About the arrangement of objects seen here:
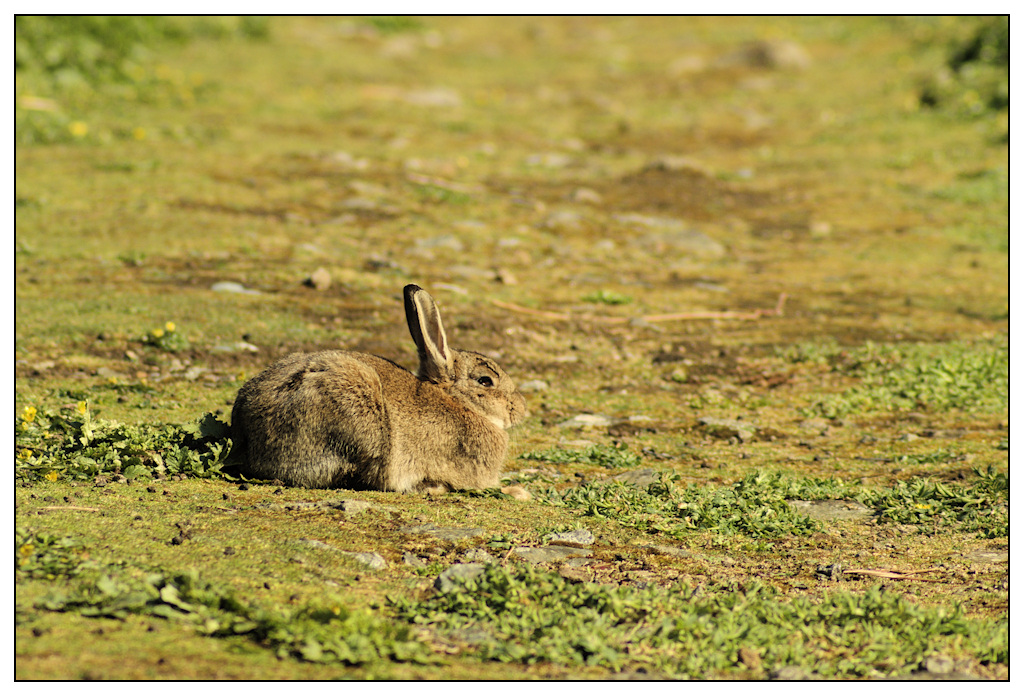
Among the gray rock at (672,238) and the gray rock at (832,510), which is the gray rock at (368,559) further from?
the gray rock at (672,238)

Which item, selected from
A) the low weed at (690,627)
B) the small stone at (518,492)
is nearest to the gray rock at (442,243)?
the small stone at (518,492)

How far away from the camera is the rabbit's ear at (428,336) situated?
22.8 feet

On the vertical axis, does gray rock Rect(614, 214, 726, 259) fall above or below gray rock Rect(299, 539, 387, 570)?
above

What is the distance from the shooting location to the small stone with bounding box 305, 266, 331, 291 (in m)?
12.0

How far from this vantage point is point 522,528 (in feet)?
20.2

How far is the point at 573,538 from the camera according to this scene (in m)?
6.06

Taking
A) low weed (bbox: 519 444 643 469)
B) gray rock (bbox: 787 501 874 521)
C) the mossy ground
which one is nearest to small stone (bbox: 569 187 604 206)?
the mossy ground

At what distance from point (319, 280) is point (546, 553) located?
697 centimetres

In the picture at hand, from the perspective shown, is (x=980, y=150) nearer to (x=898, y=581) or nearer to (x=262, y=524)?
(x=898, y=581)

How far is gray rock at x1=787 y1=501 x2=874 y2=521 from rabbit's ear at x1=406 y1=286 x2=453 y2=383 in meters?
2.52

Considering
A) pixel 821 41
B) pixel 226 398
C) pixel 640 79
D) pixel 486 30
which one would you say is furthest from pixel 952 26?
→ pixel 226 398

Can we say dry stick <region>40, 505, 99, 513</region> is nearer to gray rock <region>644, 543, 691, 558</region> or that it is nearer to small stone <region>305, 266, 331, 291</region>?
gray rock <region>644, 543, 691, 558</region>

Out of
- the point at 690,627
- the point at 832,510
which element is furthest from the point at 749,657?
the point at 832,510

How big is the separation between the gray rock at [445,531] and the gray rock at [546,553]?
32cm
